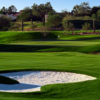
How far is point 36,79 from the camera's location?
14.6 m

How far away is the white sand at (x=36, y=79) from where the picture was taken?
12684 millimetres

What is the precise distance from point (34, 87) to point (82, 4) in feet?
524

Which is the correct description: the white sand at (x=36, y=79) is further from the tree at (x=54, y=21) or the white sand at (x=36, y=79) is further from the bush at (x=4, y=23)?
the tree at (x=54, y=21)

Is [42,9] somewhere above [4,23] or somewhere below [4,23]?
above

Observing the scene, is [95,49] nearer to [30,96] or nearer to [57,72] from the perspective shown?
[57,72]

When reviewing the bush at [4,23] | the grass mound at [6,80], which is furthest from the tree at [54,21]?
the grass mound at [6,80]

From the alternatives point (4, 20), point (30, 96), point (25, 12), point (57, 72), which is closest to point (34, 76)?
point (57, 72)

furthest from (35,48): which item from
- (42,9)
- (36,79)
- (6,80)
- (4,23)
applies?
(42,9)

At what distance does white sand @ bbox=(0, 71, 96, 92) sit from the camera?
12.7 m

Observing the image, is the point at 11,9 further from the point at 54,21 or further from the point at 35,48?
the point at 35,48

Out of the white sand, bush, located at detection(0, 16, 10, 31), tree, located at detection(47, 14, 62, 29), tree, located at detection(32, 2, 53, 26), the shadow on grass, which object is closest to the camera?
the white sand

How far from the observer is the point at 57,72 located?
54.3 ft

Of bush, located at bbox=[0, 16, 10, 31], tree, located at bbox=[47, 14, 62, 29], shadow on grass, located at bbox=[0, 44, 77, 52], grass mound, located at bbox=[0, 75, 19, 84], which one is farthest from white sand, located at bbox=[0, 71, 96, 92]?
tree, located at bbox=[47, 14, 62, 29]

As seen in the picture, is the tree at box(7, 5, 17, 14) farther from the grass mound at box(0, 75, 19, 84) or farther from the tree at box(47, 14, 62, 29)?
the grass mound at box(0, 75, 19, 84)
